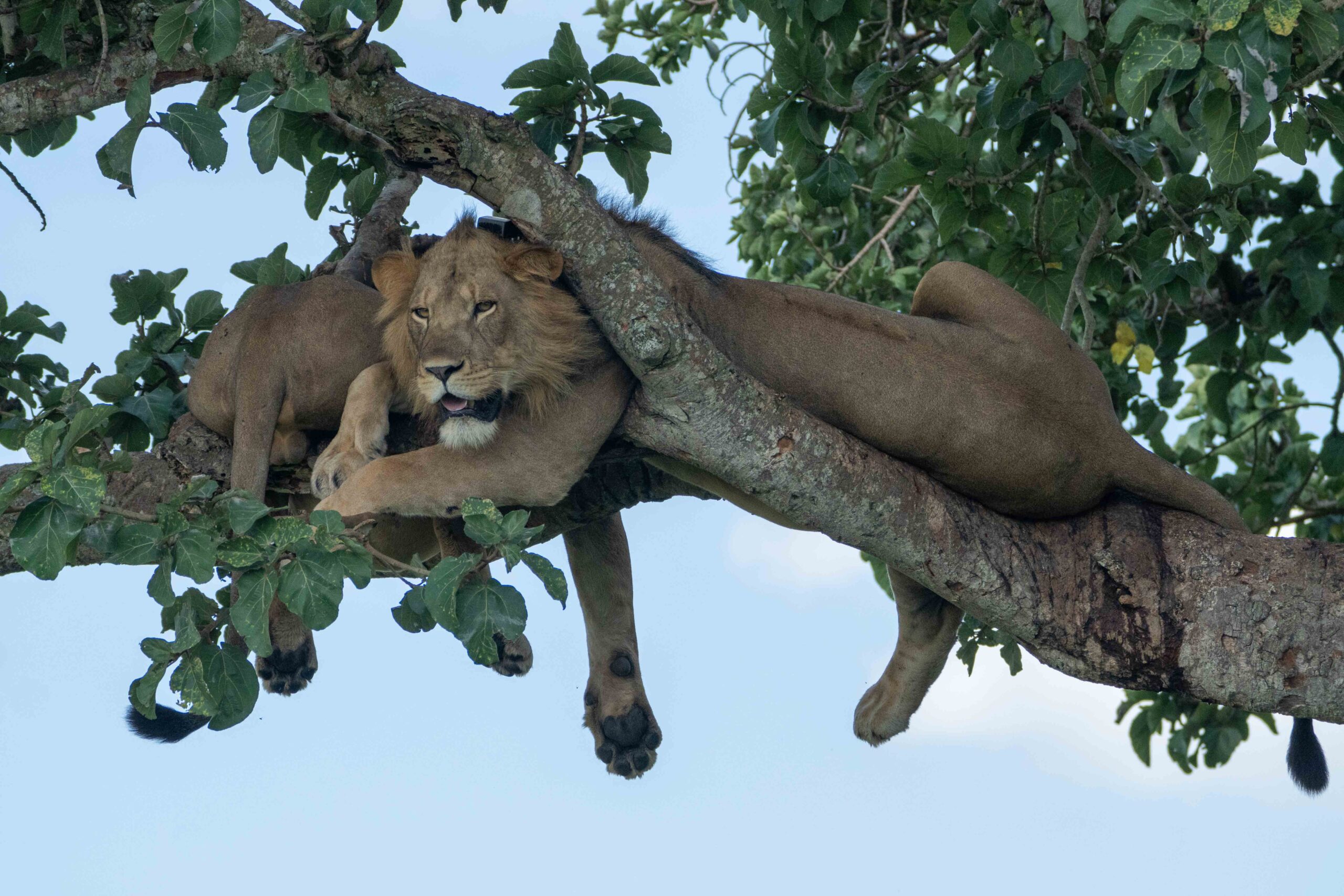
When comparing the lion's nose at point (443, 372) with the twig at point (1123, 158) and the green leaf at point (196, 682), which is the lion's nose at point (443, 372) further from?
the twig at point (1123, 158)

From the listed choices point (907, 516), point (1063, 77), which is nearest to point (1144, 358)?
point (1063, 77)

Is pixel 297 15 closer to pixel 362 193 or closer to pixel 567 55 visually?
pixel 567 55

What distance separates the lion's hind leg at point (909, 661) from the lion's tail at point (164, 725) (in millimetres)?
2384

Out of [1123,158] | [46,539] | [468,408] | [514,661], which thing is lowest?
[46,539]

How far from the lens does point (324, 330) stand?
471 cm

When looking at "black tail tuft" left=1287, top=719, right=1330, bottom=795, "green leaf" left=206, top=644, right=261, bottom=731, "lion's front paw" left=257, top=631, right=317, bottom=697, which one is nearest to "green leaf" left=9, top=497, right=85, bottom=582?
"green leaf" left=206, top=644, right=261, bottom=731

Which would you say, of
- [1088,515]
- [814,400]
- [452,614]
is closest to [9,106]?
[452,614]

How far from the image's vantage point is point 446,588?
339cm

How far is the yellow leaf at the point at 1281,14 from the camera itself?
12.5ft

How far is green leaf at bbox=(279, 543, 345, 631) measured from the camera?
3.37m

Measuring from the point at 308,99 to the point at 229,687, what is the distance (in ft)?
4.92

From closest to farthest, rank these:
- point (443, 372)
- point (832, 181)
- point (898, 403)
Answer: point (443, 372), point (898, 403), point (832, 181)

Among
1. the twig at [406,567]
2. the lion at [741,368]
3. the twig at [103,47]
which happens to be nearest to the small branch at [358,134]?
the lion at [741,368]

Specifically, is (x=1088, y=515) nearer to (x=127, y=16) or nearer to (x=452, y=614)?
(x=452, y=614)
